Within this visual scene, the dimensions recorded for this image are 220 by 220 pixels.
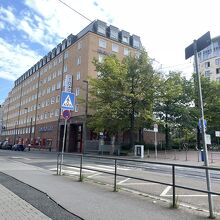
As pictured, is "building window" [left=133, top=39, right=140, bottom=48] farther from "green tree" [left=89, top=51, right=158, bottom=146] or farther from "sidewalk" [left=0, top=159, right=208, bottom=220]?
"sidewalk" [left=0, top=159, right=208, bottom=220]

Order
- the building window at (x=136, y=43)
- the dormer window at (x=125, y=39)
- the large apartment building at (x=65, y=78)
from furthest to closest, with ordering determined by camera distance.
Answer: the building window at (x=136, y=43), the dormer window at (x=125, y=39), the large apartment building at (x=65, y=78)

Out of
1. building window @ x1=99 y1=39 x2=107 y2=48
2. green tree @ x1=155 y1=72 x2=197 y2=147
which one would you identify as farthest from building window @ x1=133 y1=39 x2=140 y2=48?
green tree @ x1=155 y1=72 x2=197 y2=147

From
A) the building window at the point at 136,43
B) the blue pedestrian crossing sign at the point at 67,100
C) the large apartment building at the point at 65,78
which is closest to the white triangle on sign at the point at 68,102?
the blue pedestrian crossing sign at the point at 67,100

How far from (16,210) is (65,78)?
46.8m

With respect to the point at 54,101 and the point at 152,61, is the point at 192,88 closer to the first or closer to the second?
the point at 152,61

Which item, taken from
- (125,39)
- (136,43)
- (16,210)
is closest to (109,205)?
(16,210)

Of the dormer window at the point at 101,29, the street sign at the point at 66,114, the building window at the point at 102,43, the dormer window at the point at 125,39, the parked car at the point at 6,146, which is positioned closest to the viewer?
the street sign at the point at 66,114

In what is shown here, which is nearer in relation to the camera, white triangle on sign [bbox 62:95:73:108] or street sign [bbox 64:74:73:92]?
white triangle on sign [bbox 62:95:73:108]

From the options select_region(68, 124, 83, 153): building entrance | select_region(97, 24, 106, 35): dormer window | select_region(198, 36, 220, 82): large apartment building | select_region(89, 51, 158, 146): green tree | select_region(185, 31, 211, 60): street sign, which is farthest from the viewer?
select_region(198, 36, 220, 82): large apartment building

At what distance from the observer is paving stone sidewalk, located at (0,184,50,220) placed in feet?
17.5

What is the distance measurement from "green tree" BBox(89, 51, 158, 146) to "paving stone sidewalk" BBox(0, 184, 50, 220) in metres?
23.9

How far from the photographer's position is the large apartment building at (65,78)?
4694 centimetres

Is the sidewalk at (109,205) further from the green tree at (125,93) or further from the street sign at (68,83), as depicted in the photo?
the street sign at (68,83)

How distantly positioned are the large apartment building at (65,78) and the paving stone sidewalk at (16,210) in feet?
102
